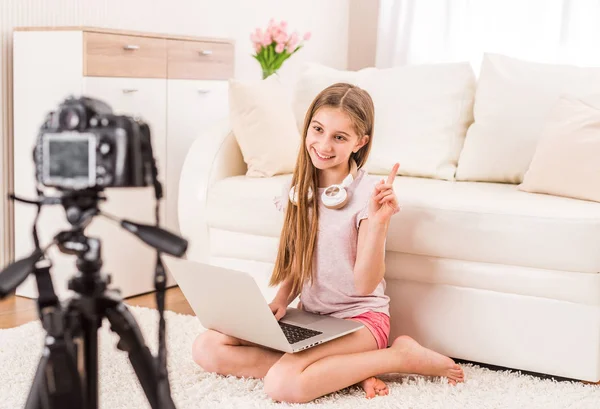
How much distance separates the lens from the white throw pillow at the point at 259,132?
273 cm

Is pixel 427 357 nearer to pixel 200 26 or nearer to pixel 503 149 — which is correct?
pixel 503 149

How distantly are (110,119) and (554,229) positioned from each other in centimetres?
143

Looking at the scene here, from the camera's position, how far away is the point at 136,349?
1.01m

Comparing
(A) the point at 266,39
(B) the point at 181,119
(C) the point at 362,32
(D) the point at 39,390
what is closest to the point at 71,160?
(D) the point at 39,390

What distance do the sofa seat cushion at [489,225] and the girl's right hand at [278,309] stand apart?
372mm

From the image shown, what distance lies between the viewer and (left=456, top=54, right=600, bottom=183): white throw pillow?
8.66ft

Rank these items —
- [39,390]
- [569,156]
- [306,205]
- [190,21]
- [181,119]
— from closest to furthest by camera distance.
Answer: [39,390], [306,205], [569,156], [181,119], [190,21]

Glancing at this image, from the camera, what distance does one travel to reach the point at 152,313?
2.63 m

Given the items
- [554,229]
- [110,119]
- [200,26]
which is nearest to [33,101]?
[200,26]

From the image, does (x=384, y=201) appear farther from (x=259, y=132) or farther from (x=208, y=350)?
(x=259, y=132)

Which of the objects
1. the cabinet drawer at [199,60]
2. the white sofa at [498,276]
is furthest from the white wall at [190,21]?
the white sofa at [498,276]

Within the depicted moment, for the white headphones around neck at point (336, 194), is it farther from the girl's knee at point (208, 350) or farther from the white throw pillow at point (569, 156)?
the white throw pillow at point (569, 156)

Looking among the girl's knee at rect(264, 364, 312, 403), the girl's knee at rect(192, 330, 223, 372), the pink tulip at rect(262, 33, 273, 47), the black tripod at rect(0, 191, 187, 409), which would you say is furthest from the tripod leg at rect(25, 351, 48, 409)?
the pink tulip at rect(262, 33, 273, 47)

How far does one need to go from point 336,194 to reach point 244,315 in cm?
39
